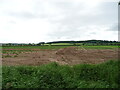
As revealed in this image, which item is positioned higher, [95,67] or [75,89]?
[95,67]

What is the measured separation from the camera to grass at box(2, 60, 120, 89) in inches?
211

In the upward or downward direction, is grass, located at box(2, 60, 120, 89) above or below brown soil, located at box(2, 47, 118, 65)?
above

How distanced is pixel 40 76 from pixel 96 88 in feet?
8.53

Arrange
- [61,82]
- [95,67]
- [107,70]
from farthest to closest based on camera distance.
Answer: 1. [95,67]
2. [107,70]
3. [61,82]

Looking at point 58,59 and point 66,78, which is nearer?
point 66,78

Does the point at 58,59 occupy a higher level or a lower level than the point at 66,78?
lower

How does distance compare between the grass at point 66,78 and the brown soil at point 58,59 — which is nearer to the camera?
the grass at point 66,78

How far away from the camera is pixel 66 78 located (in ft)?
19.3

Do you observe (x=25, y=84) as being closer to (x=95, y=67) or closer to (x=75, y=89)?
(x=75, y=89)

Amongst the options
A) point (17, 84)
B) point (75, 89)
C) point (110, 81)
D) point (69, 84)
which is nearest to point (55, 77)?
point (69, 84)

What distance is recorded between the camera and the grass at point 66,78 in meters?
5.35

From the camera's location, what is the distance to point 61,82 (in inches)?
220

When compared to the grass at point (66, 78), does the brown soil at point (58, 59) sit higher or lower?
lower

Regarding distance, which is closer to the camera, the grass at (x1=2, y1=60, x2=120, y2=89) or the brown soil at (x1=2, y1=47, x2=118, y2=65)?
the grass at (x1=2, y1=60, x2=120, y2=89)
